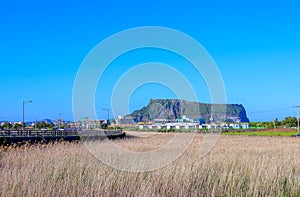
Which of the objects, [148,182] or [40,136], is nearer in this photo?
[148,182]

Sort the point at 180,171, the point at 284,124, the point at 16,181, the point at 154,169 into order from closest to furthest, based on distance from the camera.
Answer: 1. the point at 16,181
2. the point at 180,171
3. the point at 154,169
4. the point at 284,124

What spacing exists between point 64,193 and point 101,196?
3.06 ft

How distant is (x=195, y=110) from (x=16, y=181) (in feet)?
76.7

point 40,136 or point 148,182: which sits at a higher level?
point 40,136

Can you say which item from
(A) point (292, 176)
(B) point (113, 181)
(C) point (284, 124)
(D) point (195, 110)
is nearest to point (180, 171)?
(B) point (113, 181)

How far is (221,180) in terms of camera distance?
1023cm

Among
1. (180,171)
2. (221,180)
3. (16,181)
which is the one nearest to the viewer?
(16,181)

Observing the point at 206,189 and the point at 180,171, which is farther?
the point at 180,171

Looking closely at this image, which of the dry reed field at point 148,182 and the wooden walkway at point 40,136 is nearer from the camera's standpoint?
the dry reed field at point 148,182

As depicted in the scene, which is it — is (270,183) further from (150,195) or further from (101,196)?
(101,196)

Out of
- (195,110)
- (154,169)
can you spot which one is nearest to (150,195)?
(154,169)

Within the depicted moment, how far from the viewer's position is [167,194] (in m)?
9.27

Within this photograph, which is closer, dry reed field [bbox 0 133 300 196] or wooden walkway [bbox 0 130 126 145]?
dry reed field [bbox 0 133 300 196]

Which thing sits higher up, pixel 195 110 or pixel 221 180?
pixel 195 110
